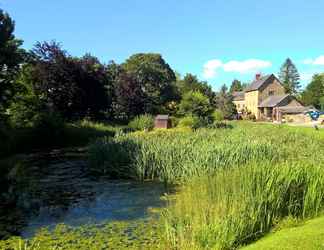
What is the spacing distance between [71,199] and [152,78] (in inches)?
1850

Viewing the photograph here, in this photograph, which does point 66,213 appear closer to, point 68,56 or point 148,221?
point 148,221

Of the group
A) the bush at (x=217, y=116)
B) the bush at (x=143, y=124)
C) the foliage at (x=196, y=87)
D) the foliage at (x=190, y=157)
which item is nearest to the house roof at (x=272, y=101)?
the foliage at (x=196, y=87)

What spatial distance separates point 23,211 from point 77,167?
6401 mm

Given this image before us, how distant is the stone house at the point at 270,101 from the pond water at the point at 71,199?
1646 inches

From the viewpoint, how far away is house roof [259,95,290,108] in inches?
2244

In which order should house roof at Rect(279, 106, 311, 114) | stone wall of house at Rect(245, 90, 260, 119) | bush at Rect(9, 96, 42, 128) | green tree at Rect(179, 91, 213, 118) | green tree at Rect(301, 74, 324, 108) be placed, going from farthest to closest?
green tree at Rect(301, 74, 324, 108) < stone wall of house at Rect(245, 90, 260, 119) < house roof at Rect(279, 106, 311, 114) < green tree at Rect(179, 91, 213, 118) < bush at Rect(9, 96, 42, 128)

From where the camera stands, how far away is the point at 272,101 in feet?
196

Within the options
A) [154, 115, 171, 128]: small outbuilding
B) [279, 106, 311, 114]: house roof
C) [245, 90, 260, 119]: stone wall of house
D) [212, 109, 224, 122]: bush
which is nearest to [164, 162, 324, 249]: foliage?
[154, 115, 171, 128]: small outbuilding

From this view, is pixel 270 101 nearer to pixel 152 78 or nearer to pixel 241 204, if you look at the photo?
pixel 152 78

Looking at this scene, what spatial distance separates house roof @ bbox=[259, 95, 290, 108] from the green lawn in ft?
173

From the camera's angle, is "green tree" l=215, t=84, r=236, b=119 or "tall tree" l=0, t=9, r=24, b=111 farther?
"green tree" l=215, t=84, r=236, b=119

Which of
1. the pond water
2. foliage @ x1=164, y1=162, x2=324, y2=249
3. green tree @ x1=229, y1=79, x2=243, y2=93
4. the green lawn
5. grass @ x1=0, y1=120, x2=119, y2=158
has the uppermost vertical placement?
green tree @ x1=229, y1=79, x2=243, y2=93

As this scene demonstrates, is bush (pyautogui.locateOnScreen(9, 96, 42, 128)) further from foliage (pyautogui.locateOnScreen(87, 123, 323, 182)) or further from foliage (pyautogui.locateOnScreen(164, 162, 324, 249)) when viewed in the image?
foliage (pyautogui.locateOnScreen(164, 162, 324, 249))

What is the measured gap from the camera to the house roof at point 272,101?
187 feet
